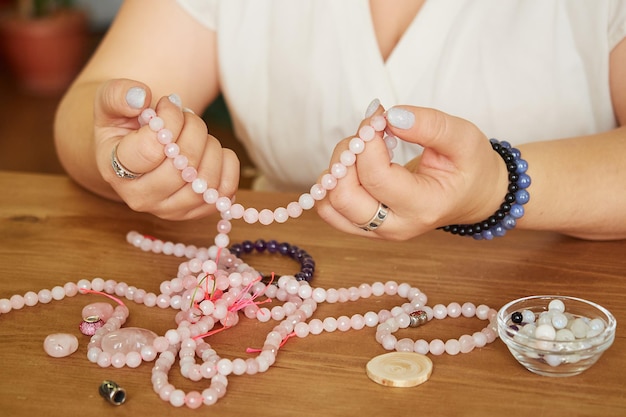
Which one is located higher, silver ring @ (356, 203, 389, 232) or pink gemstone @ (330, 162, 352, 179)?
Result: pink gemstone @ (330, 162, 352, 179)

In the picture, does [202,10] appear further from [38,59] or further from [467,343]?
[38,59]

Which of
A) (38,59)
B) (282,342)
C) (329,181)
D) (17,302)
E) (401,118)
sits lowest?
(38,59)

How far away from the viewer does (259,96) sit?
1345 millimetres

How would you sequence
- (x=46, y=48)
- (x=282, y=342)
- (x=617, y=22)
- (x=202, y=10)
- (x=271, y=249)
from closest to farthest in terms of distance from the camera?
(x=282, y=342) < (x=271, y=249) < (x=617, y=22) < (x=202, y=10) < (x=46, y=48)

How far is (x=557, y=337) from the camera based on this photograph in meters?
0.71

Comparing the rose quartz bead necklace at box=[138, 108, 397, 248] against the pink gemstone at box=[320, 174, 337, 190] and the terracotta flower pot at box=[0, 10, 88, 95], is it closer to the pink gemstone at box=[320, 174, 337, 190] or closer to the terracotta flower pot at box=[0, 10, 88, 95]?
the pink gemstone at box=[320, 174, 337, 190]

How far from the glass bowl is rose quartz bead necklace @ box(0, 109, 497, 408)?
0.04 m

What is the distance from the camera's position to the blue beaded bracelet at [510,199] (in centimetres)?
90

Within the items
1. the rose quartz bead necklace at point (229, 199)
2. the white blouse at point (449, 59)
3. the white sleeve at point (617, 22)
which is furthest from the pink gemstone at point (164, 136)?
the white sleeve at point (617, 22)

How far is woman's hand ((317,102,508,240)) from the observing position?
0.77m

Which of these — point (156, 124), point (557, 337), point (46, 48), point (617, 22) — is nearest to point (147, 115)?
point (156, 124)

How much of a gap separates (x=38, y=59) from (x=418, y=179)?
11.2 ft

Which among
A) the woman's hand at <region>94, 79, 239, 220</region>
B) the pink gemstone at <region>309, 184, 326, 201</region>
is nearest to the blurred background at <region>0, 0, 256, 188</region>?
the woman's hand at <region>94, 79, 239, 220</region>

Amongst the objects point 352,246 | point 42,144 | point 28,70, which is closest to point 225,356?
point 352,246
